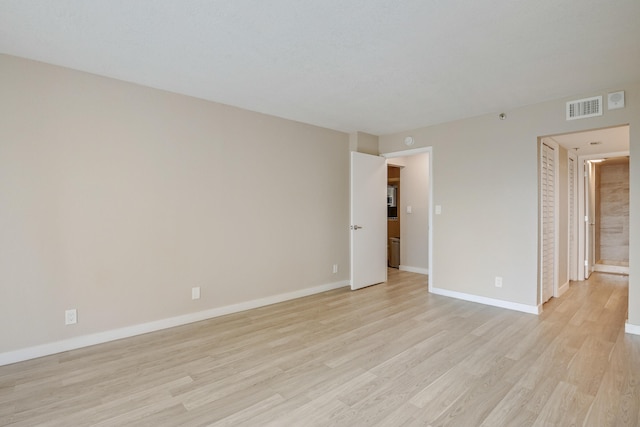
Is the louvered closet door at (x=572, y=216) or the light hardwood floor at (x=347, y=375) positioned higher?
the louvered closet door at (x=572, y=216)

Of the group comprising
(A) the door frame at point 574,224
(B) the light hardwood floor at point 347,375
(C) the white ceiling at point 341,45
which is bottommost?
(B) the light hardwood floor at point 347,375

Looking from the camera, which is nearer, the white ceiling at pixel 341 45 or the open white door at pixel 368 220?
the white ceiling at pixel 341 45

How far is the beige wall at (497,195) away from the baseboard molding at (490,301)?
52 millimetres

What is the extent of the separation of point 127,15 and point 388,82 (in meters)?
2.12

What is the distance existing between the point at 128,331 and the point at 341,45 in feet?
10.3

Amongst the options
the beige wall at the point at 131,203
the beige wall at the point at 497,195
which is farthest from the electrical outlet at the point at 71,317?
the beige wall at the point at 497,195

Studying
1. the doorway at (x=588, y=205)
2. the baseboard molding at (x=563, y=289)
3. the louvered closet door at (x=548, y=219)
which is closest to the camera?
the louvered closet door at (x=548, y=219)

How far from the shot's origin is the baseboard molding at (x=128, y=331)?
99.4 inches

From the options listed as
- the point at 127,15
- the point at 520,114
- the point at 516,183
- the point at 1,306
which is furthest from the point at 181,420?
the point at 520,114

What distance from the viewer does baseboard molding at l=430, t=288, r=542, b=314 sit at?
368 centimetres

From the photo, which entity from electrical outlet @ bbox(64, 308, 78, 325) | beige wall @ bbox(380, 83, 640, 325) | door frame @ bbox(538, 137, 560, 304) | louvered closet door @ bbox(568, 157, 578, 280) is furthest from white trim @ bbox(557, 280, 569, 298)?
electrical outlet @ bbox(64, 308, 78, 325)

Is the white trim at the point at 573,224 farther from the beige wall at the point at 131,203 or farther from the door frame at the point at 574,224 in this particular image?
the beige wall at the point at 131,203

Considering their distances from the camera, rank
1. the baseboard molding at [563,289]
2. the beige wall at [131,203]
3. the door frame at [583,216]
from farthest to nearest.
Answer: the door frame at [583,216] → the baseboard molding at [563,289] → the beige wall at [131,203]

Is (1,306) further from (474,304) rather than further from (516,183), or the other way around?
(516,183)
